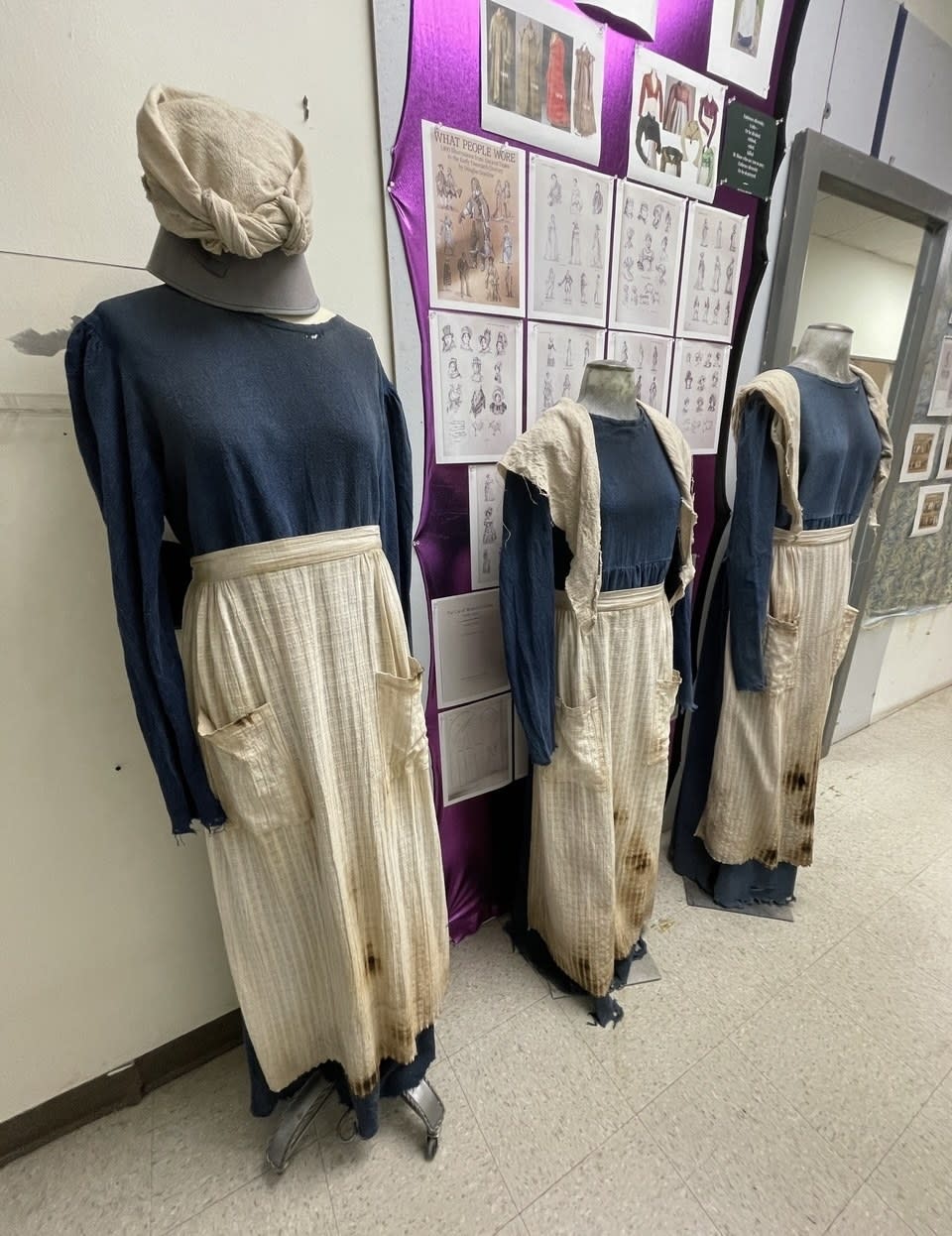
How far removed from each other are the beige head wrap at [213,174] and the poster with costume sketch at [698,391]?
3.69 ft

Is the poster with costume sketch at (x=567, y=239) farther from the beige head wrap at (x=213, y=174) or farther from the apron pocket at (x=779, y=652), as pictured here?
the apron pocket at (x=779, y=652)

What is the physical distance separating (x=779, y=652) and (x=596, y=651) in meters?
0.61

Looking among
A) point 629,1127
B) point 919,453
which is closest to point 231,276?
point 629,1127

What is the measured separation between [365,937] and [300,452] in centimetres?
83

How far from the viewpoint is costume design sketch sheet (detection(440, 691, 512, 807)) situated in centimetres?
139

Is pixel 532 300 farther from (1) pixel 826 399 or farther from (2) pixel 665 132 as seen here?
(1) pixel 826 399

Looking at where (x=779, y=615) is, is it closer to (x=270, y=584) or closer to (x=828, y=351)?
(x=828, y=351)

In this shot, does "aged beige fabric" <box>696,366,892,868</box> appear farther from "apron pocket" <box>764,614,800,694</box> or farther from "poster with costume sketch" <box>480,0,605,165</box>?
"poster with costume sketch" <box>480,0,605,165</box>

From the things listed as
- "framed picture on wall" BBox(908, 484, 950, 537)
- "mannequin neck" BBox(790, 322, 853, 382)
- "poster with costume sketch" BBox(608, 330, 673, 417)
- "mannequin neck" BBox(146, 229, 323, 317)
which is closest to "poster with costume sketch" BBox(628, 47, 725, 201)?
"poster with costume sketch" BBox(608, 330, 673, 417)

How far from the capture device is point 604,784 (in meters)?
1.17

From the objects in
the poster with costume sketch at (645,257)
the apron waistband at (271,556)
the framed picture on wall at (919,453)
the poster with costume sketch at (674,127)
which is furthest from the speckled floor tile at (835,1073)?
the poster with costume sketch at (674,127)

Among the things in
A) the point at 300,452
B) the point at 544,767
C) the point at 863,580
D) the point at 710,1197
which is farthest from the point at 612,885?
the point at 863,580

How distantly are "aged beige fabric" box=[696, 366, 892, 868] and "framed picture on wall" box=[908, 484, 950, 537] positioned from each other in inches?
42.5

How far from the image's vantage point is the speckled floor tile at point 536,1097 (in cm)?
109
